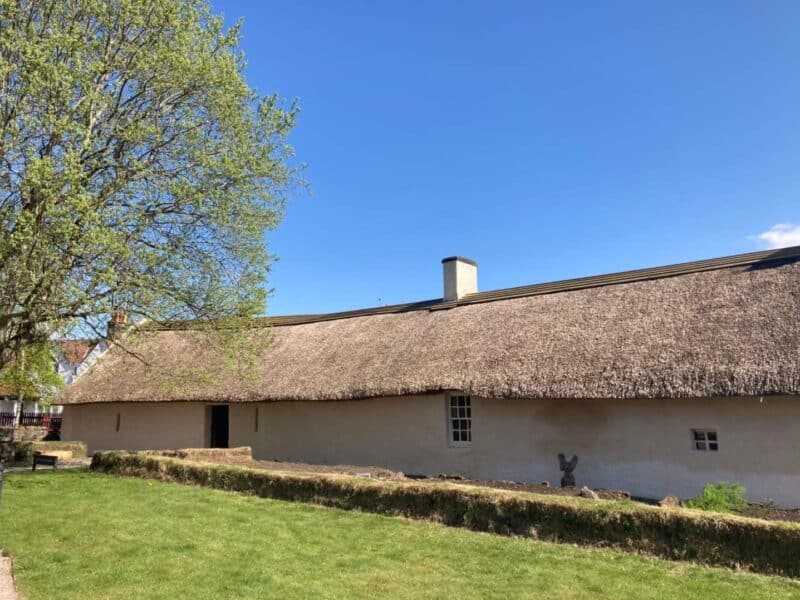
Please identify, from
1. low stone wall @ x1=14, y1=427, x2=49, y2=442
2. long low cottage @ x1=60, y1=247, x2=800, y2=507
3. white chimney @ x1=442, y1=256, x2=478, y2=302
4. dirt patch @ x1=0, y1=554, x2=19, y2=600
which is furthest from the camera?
low stone wall @ x1=14, y1=427, x2=49, y2=442

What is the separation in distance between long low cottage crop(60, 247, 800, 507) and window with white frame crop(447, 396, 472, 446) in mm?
37

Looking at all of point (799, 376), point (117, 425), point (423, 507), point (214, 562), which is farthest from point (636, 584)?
point (117, 425)

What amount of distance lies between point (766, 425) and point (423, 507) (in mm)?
7077

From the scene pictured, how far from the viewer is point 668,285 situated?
1573 centimetres

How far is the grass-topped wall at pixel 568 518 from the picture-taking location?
661 centimetres

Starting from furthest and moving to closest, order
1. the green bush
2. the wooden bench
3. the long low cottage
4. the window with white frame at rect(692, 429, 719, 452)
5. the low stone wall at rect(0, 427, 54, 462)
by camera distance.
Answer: the low stone wall at rect(0, 427, 54, 462) < the wooden bench < the window with white frame at rect(692, 429, 719, 452) < the long low cottage < the green bush

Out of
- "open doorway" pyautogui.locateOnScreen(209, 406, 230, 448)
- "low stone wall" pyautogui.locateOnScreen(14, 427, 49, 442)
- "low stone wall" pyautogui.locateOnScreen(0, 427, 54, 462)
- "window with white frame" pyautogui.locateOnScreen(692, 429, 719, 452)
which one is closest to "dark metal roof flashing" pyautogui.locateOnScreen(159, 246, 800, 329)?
"open doorway" pyautogui.locateOnScreen(209, 406, 230, 448)

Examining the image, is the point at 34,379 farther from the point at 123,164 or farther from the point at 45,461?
the point at 123,164

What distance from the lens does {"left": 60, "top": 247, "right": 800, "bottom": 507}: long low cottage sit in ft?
39.6

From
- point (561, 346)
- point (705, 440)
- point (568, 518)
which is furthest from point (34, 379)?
point (705, 440)

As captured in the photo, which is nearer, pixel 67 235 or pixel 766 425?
pixel 67 235

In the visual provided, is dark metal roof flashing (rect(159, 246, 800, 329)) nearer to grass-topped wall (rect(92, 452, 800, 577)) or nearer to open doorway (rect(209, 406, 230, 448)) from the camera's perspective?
open doorway (rect(209, 406, 230, 448))

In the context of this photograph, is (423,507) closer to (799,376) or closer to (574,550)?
(574,550)

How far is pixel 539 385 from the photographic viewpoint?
1387cm
